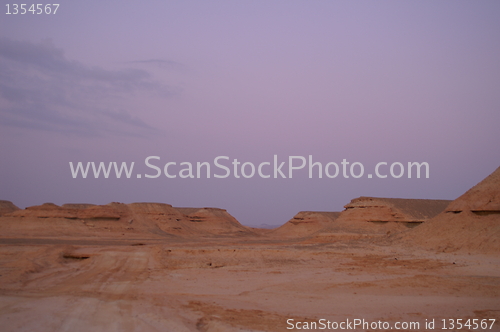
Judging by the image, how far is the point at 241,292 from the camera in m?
11.6

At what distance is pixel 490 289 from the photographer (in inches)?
425

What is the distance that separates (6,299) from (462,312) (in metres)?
10.3

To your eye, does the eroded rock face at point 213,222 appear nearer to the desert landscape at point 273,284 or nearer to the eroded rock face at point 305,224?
the eroded rock face at point 305,224

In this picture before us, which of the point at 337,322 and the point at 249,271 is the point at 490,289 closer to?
the point at 337,322

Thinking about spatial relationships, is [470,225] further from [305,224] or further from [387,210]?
[305,224]

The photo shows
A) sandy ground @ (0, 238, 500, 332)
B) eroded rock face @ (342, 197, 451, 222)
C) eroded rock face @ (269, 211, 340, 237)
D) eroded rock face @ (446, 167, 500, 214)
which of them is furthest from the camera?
eroded rock face @ (269, 211, 340, 237)

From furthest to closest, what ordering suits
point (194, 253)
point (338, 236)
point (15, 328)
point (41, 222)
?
point (41, 222)
point (338, 236)
point (194, 253)
point (15, 328)

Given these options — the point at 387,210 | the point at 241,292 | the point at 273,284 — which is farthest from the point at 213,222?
the point at 241,292

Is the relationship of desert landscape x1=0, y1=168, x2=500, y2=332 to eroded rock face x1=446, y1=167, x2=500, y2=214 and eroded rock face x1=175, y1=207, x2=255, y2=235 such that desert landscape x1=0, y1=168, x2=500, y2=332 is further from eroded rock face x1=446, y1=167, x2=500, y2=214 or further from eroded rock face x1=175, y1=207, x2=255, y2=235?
eroded rock face x1=175, y1=207, x2=255, y2=235

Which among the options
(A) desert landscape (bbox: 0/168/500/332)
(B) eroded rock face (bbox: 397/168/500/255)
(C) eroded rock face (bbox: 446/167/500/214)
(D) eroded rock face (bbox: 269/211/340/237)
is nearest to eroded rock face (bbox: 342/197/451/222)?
(A) desert landscape (bbox: 0/168/500/332)

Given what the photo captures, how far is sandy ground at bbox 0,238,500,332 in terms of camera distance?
8.05 m

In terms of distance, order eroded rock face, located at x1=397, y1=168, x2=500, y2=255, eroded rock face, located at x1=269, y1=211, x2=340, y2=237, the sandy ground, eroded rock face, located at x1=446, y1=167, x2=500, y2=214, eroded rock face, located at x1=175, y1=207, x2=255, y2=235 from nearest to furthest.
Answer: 1. the sandy ground
2. eroded rock face, located at x1=397, y1=168, x2=500, y2=255
3. eroded rock face, located at x1=446, y1=167, x2=500, y2=214
4. eroded rock face, located at x1=269, y1=211, x2=340, y2=237
5. eroded rock face, located at x1=175, y1=207, x2=255, y2=235

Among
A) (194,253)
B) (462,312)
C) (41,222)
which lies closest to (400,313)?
(462,312)

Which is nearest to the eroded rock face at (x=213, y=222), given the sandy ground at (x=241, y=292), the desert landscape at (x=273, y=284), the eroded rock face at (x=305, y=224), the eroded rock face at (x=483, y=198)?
the eroded rock face at (x=305, y=224)
